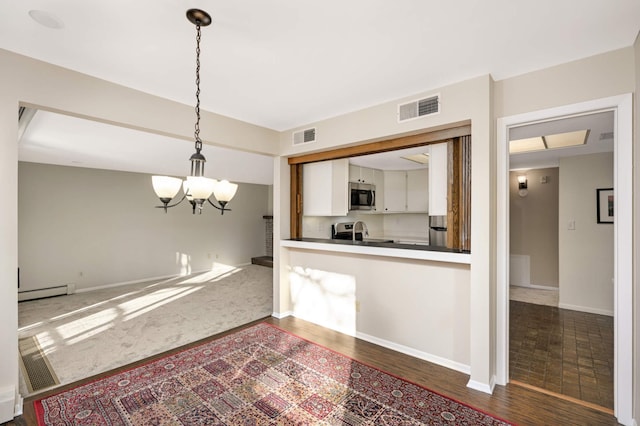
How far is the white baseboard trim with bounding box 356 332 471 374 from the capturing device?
268cm

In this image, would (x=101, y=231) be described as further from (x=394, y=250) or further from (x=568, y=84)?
(x=568, y=84)

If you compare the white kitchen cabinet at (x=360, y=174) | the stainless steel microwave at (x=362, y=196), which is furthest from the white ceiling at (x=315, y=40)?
the white kitchen cabinet at (x=360, y=174)

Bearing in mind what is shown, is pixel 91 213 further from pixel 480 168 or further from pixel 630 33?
pixel 630 33

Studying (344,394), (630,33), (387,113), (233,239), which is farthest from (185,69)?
(233,239)

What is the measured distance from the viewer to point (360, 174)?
534 cm

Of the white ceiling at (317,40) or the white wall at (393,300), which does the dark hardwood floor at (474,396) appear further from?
the white ceiling at (317,40)

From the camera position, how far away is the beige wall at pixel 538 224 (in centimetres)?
542

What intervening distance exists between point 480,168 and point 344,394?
6.94ft

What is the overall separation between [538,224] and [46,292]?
29.8 ft

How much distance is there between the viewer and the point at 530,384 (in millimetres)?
2486

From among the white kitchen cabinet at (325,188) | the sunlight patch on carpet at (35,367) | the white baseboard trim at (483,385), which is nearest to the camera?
the white baseboard trim at (483,385)

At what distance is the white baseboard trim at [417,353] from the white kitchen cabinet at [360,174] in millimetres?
2638

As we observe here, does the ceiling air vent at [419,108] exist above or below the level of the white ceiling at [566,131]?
above

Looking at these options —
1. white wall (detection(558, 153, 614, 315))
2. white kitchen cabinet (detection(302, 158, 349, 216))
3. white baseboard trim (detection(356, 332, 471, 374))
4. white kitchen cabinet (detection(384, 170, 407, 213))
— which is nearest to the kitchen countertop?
white kitchen cabinet (detection(302, 158, 349, 216))
